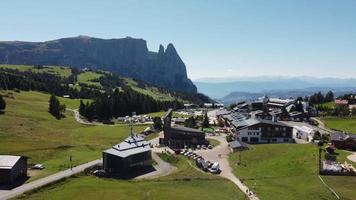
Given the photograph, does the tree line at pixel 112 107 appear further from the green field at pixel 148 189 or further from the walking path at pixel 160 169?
the green field at pixel 148 189

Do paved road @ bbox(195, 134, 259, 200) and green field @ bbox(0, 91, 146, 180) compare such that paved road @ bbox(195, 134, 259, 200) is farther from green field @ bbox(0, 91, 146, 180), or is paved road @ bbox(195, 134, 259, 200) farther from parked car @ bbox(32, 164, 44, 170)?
parked car @ bbox(32, 164, 44, 170)

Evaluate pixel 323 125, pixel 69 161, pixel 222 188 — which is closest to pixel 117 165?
pixel 69 161

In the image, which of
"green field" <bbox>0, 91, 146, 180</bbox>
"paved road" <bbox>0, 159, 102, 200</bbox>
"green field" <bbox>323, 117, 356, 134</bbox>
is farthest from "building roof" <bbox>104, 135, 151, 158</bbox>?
"green field" <bbox>323, 117, 356, 134</bbox>

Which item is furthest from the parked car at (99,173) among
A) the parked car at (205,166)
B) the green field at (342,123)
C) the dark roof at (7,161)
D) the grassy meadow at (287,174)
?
the green field at (342,123)

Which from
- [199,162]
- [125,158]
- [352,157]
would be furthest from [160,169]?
[352,157]

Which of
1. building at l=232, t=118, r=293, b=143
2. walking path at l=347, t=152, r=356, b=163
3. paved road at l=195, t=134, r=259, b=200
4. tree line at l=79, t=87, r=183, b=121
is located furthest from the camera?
tree line at l=79, t=87, r=183, b=121

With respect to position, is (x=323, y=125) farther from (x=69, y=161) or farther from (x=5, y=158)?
(x=5, y=158)

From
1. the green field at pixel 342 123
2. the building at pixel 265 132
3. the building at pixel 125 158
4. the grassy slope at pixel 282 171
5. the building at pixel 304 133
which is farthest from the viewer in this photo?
the green field at pixel 342 123
